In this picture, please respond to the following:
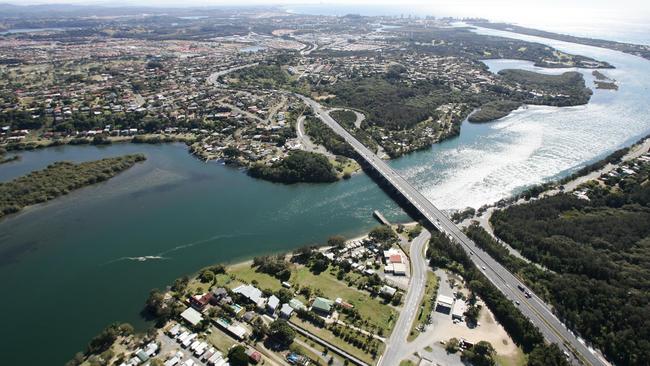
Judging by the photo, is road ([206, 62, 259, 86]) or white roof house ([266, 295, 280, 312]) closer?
white roof house ([266, 295, 280, 312])

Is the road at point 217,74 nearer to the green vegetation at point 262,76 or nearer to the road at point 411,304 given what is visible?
the green vegetation at point 262,76

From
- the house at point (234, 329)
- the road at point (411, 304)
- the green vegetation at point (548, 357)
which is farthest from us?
the house at point (234, 329)

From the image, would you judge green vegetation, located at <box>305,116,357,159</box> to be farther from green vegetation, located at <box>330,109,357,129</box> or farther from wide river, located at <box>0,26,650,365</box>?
wide river, located at <box>0,26,650,365</box>

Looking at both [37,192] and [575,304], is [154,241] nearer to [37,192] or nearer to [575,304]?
[37,192]

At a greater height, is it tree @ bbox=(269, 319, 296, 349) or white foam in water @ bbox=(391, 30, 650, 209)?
white foam in water @ bbox=(391, 30, 650, 209)

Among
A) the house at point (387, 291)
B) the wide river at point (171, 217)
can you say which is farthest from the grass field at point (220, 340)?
the house at point (387, 291)

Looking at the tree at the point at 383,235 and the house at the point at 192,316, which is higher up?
the tree at the point at 383,235

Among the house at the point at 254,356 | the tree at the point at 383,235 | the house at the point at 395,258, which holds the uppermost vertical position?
the tree at the point at 383,235

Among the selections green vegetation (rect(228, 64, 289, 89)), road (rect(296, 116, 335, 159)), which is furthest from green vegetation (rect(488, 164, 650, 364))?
green vegetation (rect(228, 64, 289, 89))
